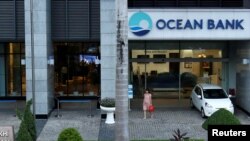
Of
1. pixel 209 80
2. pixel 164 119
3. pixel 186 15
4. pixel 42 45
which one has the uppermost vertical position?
pixel 186 15

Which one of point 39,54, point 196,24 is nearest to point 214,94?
point 196,24

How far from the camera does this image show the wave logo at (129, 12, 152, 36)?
83.7 ft

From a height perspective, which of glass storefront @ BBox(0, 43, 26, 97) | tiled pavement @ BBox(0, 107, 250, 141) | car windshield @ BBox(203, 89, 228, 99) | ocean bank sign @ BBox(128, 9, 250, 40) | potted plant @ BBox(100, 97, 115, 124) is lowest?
tiled pavement @ BBox(0, 107, 250, 141)

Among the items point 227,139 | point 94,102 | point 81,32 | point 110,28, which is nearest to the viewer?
point 227,139

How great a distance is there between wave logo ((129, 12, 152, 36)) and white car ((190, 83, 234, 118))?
4.85 m

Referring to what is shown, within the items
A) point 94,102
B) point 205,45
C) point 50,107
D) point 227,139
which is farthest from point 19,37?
point 227,139

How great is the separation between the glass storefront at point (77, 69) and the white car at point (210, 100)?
7037 millimetres

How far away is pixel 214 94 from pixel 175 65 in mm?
5462

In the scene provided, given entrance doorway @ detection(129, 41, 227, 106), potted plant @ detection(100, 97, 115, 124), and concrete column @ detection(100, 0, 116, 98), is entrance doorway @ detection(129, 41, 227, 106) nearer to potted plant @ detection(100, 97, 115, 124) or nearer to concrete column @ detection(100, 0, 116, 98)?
concrete column @ detection(100, 0, 116, 98)

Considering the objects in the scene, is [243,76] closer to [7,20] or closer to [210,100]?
[210,100]

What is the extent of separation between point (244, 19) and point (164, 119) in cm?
711

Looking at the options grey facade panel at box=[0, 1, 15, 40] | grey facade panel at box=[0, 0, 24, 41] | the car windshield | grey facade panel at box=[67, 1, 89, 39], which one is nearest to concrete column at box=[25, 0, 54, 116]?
grey facade panel at box=[67, 1, 89, 39]

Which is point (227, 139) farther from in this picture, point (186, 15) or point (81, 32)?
point (81, 32)

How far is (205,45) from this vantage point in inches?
1230
